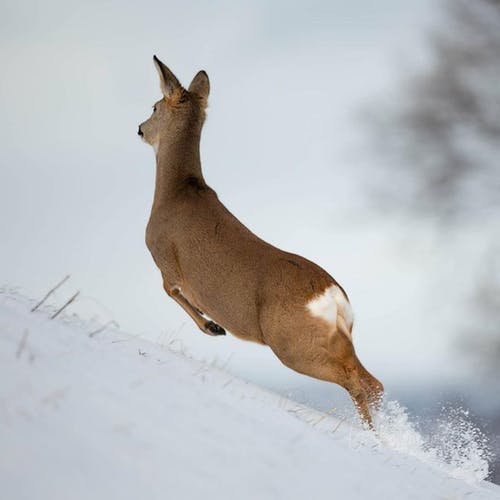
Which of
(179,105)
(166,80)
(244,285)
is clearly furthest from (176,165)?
(244,285)

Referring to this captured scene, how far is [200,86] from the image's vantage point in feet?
19.4

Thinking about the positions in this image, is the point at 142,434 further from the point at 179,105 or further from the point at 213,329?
the point at 179,105

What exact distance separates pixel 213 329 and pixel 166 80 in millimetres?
1720

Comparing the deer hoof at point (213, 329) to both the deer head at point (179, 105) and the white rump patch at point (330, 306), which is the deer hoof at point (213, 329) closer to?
the white rump patch at point (330, 306)

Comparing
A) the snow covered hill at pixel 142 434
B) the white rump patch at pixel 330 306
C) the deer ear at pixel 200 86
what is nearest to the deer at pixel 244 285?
the white rump patch at pixel 330 306

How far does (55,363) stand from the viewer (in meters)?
2.44

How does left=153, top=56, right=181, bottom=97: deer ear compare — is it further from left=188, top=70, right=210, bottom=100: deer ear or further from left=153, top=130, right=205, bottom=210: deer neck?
left=153, top=130, right=205, bottom=210: deer neck

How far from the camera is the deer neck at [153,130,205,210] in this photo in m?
5.62

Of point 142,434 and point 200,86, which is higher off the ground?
point 200,86

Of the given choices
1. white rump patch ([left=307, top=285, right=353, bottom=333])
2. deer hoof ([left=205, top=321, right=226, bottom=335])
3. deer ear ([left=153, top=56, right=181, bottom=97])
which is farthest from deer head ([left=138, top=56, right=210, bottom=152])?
white rump patch ([left=307, top=285, right=353, bottom=333])

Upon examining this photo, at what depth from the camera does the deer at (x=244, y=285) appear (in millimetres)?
4586

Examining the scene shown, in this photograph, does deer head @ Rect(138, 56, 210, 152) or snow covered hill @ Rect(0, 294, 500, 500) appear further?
deer head @ Rect(138, 56, 210, 152)

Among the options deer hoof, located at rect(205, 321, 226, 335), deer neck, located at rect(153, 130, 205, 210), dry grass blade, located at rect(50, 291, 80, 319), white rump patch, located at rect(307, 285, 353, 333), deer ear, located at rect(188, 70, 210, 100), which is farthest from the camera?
deer ear, located at rect(188, 70, 210, 100)

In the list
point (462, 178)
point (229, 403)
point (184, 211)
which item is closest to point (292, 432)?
point (229, 403)
